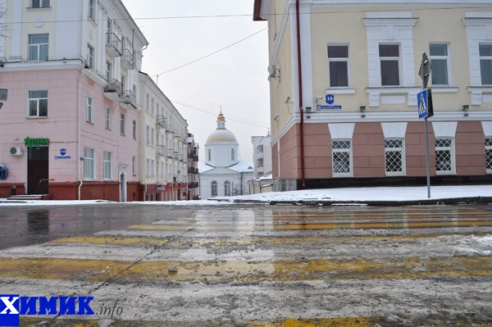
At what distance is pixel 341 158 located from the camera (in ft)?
48.1

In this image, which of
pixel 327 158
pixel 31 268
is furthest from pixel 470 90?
pixel 31 268

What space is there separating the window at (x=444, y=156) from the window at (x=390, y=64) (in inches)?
125

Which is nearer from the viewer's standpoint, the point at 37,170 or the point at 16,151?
the point at 16,151

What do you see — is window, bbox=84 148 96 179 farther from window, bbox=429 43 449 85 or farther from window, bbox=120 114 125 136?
window, bbox=429 43 449 85

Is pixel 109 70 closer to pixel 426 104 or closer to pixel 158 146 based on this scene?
pixel 158 146

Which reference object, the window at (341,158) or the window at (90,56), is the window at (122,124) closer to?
the window at (90,56)

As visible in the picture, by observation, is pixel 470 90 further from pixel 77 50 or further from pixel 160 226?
pixel 77 50

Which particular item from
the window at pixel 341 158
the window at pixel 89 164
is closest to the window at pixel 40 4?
the window at pixel 89 164

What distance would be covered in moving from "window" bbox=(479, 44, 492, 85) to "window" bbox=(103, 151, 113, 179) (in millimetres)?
22082

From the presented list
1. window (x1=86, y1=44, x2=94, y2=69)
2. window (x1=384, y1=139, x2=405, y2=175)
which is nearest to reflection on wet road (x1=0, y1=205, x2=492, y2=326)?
window (x1=384, y1=139, x2=405, y2=175)

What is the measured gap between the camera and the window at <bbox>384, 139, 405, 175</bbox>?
A: 1466cm

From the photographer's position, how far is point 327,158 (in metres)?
14.5

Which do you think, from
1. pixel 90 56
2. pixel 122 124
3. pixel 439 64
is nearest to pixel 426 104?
pixel 439 64

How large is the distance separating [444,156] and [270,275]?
14372 mm
